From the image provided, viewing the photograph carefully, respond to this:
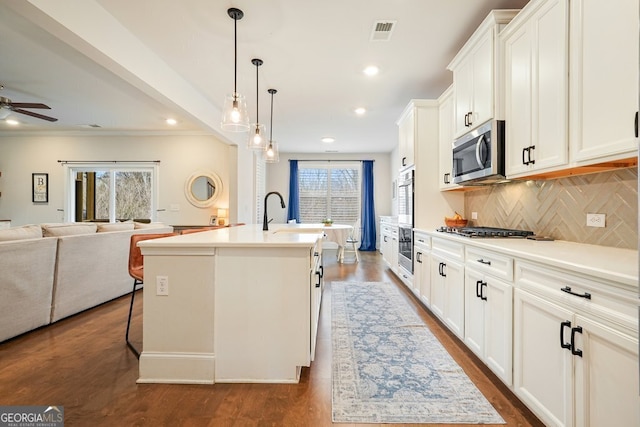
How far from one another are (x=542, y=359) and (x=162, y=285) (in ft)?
6.82

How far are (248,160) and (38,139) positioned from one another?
4.27 meters

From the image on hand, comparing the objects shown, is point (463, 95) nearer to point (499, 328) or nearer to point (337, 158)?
point (499, 328)

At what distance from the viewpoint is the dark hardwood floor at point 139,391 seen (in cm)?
155

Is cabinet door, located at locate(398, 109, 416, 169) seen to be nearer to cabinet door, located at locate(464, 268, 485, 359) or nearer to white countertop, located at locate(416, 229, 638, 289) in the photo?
cabinet door, located at locate(464, 268, 485, 359)

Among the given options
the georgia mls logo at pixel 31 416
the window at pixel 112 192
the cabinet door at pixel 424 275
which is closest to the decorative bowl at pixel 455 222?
the cabinet door at pixel 424 275

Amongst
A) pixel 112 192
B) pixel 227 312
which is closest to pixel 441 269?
pixel 227 312

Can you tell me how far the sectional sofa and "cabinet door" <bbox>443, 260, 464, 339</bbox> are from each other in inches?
139

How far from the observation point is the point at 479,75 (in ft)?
8.01

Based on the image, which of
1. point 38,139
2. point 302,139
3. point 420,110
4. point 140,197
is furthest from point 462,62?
point 38,139

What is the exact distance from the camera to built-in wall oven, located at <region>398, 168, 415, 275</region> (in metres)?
3.69

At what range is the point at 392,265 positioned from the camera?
496 cm

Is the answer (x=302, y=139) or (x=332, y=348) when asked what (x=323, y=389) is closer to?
(x=332, y=348)

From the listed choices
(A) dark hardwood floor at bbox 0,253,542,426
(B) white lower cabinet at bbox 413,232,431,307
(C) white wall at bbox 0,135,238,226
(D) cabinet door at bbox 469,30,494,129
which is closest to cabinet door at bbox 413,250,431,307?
(B) white lower cabinet at bbox 413,232,431,307

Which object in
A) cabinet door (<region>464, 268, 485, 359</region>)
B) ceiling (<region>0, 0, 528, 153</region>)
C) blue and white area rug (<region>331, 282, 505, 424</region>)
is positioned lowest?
blue and white area rug (<region>331, 282, 505, 424</region>)
